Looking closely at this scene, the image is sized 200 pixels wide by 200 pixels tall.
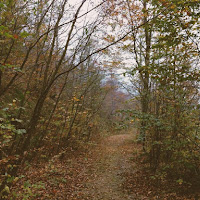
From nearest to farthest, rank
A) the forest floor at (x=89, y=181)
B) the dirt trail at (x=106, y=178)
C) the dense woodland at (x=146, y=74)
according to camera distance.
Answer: the dense woodland at (x=146, y=74) → the forest floor at (x=89, y=181) → the dirt trail at (x=106, y=178)

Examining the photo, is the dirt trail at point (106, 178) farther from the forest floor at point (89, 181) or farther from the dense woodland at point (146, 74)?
the dense woodland at point (146, 74)

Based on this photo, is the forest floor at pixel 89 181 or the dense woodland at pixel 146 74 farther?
the forest floor at pixel 89 181

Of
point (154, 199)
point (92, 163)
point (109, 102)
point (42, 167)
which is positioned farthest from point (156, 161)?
point (109, 102)

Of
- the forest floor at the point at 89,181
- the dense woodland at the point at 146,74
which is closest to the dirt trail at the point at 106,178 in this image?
the forest floor at the point at 89,181

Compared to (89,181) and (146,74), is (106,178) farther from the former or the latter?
(146,74)

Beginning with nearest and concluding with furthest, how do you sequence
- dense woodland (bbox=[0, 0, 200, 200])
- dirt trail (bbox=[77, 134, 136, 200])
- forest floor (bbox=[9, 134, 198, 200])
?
1. dense woodland (bbox=[0, 0, 200, 200])
2. forest floor (bbox=[9, 134, 198, 200])
3. dirt trail (bbox=[77, 134, 136, 200])

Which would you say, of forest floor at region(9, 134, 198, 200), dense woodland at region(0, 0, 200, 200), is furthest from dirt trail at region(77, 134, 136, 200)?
dense woodland at region(0, 0, 200, 200)

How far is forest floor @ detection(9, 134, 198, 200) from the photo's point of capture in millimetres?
5758

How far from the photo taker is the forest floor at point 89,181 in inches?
227

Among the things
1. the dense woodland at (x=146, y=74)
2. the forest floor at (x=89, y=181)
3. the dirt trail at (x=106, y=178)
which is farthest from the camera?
the dirt trail at (x=106, y=178)

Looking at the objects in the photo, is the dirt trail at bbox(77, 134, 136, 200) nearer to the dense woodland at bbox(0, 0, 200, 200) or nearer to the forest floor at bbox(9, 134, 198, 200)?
the forest floor at bbox(9, 134, 198, 200)

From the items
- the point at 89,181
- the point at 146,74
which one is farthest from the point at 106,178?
the point at 146,74

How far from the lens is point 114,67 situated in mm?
12359

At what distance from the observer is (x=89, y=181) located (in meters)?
7.27
